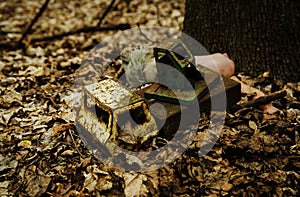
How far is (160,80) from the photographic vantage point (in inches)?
129

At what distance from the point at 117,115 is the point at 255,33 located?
6.25ft

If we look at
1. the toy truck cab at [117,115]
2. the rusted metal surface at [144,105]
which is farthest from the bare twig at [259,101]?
the toy truck cab at [117,115]

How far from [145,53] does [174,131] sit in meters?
0.87

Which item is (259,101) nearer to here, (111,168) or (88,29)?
(111,168)

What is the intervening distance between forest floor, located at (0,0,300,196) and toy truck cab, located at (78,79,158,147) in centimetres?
26

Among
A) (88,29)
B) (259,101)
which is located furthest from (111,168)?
(88,29)

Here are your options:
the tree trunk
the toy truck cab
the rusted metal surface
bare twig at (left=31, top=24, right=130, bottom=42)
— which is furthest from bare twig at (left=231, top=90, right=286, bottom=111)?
bare twig at (left=31, top=24, right=130, bottom=42)

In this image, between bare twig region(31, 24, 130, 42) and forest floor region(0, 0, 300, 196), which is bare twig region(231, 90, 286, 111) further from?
bare twig region(31, 24, 130, 42)

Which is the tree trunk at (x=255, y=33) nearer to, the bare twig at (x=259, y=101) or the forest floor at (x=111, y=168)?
the forest floor at (x=111, y=168)

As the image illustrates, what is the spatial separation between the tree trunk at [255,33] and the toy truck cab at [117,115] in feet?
5.11

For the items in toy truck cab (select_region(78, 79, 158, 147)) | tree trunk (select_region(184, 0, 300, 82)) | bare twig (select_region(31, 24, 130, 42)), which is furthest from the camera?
bare twig (select_region(31, 24, 130, 42))

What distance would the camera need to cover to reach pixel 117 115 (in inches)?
112

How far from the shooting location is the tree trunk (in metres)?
3.72

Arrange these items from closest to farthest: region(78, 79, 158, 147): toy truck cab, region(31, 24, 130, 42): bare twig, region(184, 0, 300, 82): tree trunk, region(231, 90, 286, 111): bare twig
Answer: region(78, 79, 158, 147): toy truck cab
region(231, 90, 286, 111): bare twig
region(184, 0, 300, 82): tree trunk
region(31, 24, 130, 42): bare twig
